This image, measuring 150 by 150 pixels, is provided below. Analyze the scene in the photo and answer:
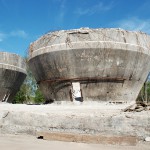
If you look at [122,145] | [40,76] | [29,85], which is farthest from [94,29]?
[29,85]

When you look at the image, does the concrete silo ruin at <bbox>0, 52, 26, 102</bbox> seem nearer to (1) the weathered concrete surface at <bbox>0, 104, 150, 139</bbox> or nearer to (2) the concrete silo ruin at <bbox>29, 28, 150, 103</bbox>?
(2) the concrete silo ruin at <bbox>29, 28, 150, 103</bbox>

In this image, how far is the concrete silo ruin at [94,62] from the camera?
9.30m

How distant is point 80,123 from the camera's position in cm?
620

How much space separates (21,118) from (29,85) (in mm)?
23162

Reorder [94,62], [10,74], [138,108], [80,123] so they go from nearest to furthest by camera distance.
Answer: [80,123], [138,108], [94,62], [10,74]

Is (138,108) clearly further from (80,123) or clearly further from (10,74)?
(10,74)

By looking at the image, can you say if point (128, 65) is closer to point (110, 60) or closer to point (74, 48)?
point (110, 60)

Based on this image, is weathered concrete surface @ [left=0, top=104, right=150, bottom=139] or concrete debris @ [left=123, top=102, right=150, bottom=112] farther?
concrete debris @ [left=123, top=102, right=150, bottom=112]

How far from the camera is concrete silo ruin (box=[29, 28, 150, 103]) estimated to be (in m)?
9.30

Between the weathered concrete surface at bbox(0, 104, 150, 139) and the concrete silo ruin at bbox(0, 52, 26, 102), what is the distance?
7.28 metres

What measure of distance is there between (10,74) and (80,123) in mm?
9389

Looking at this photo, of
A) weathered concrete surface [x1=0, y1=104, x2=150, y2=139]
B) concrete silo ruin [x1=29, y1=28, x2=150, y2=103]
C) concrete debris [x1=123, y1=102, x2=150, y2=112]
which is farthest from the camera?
concrete silo ruin [x1=29, y1=28, x2=150, y2=103]

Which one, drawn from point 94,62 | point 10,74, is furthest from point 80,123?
point 10,74

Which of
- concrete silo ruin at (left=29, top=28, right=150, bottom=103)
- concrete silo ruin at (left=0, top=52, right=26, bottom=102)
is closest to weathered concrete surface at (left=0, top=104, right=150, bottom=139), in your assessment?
concrete silo ruin at (left=29, top=28, right=150, bottom=103)
